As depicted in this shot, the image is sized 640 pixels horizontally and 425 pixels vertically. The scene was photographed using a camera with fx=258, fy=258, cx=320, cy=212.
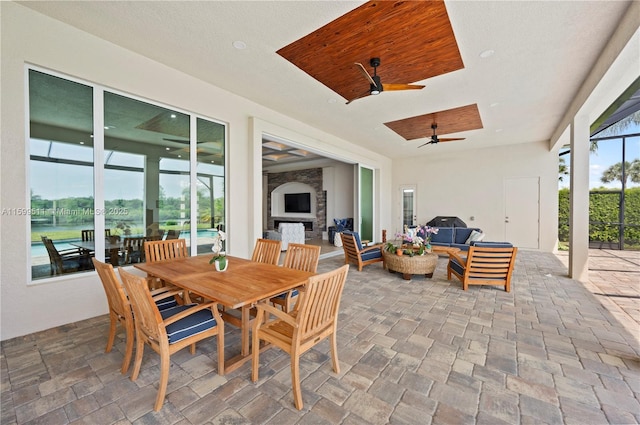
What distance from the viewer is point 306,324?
5.74 feet

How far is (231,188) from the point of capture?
4.36 meters

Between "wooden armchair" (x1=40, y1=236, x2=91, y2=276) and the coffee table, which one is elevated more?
"wooden armchair" (x1=40, y1=236, x2=91, y2=276)

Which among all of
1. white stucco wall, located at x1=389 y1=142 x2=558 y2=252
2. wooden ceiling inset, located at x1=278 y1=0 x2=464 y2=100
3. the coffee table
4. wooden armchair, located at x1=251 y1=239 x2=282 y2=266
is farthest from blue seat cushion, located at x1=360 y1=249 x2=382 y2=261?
white stucco wall, located at x1=389 y1=142 x2=558 y2=252

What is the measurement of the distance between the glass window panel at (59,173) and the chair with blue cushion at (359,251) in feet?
13.4

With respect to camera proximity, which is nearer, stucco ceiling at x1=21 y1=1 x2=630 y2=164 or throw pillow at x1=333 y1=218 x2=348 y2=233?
stucco ceiling at x1=21 y1=1 x2=630 y2=164

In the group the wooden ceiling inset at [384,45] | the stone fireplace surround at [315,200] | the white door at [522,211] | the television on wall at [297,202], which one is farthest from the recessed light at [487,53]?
the television on wall at [297,202]

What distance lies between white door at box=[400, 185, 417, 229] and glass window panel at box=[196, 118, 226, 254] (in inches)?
280

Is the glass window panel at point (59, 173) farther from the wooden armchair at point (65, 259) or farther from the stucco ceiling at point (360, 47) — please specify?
the stucco ceiling at point (360, 47)

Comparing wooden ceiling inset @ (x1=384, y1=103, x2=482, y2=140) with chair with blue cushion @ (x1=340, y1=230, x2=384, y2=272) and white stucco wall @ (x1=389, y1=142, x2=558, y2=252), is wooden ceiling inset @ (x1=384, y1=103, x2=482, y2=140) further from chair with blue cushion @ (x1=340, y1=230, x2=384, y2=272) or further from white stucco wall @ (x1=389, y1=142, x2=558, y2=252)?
chair with blue cushion @ (x1=340, y1=230, x2=384, y2=272)

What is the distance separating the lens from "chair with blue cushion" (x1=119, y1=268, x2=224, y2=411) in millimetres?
1659

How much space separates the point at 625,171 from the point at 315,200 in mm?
9213

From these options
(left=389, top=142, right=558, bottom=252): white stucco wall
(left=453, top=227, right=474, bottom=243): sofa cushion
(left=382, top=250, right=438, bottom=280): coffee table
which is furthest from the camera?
(left=389, top=142, right=558, bottom=252): white stucco wall

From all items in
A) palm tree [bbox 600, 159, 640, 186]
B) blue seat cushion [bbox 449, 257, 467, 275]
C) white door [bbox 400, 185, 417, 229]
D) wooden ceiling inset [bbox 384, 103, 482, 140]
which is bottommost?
blue seat cushion [bbox 449, 257, 467, 275]

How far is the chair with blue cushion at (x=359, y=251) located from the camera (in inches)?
209
